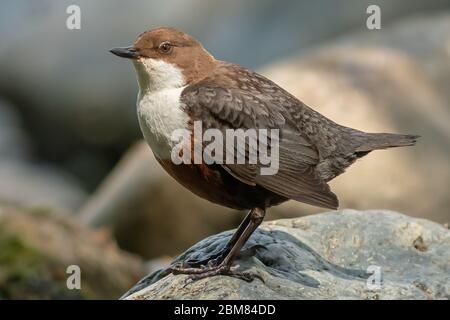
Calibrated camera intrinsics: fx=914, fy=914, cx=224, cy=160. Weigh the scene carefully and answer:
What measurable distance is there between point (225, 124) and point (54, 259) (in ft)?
8.14

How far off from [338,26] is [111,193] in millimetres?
4955

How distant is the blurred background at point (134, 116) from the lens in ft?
23.9

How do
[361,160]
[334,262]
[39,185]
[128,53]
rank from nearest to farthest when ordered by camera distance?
1. [128,53]
2. [334,262]
3. [361,160]
4. [39,185]

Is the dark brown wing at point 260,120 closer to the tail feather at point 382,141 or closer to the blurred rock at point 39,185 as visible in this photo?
the tail feather at point 382,141

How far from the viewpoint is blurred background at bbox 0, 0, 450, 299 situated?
729 centimetres

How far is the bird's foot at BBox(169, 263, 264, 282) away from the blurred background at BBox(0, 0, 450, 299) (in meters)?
1.95

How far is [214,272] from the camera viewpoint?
4.54m

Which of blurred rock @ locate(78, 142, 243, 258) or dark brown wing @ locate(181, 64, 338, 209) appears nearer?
dark brown wing @ locate(181, 64, 338, 209)

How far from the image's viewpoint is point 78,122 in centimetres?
1291

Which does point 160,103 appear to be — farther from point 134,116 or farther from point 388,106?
point 134,116

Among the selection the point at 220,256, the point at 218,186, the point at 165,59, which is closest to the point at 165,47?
the point at 165,59

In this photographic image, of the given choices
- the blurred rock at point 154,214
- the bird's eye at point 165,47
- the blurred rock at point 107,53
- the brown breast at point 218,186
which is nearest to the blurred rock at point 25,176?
the blurred rock at point 107,53

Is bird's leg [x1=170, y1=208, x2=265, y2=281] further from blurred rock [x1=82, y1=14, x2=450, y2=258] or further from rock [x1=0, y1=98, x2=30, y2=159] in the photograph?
rock [x1=0, y1=98, x2=30, y2=159]

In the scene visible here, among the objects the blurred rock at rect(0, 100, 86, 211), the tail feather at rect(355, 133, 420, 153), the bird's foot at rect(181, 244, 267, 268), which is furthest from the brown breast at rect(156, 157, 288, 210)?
the blurred rock at rect(0, 100, 86, 211)
